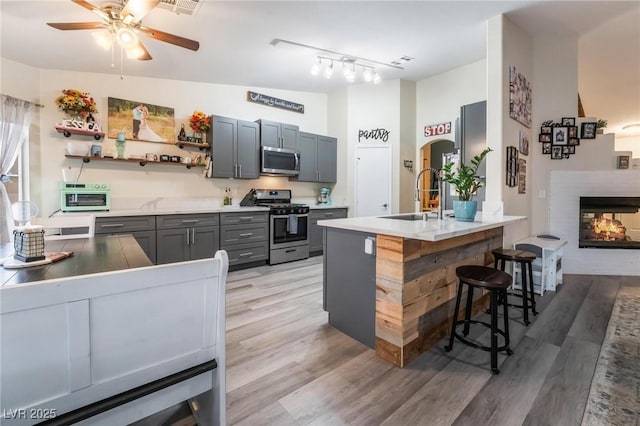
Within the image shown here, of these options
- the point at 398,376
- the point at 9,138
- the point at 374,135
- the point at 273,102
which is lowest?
the point at 398,376

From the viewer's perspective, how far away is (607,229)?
4.10 metres

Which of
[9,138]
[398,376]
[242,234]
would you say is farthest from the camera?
[242,234]

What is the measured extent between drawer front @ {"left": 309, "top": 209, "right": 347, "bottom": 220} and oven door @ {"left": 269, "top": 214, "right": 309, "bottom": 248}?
0.19 metres

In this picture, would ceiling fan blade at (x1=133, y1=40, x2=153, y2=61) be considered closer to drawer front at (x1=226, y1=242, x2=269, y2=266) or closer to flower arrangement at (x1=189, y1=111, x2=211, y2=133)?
flower arrangement at (x1=189, y1=111, x2=211, y2=133)

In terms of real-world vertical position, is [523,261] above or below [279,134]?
below

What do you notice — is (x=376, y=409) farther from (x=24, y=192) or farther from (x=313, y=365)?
(x=24, y=192)

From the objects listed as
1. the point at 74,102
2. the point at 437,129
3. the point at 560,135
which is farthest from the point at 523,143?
the point at 74,102

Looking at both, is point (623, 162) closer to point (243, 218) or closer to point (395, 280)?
point (395, 280)

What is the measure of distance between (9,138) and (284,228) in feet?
11.1

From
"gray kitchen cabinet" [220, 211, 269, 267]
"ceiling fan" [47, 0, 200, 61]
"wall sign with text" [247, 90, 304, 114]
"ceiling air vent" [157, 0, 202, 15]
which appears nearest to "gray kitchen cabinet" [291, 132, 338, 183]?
"wall sign with text" [247, 90, 304, 114]

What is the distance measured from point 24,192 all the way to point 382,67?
507 centimetres

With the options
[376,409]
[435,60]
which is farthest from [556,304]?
[435,60]

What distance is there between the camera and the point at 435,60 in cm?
435

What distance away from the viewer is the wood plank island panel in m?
1.91
